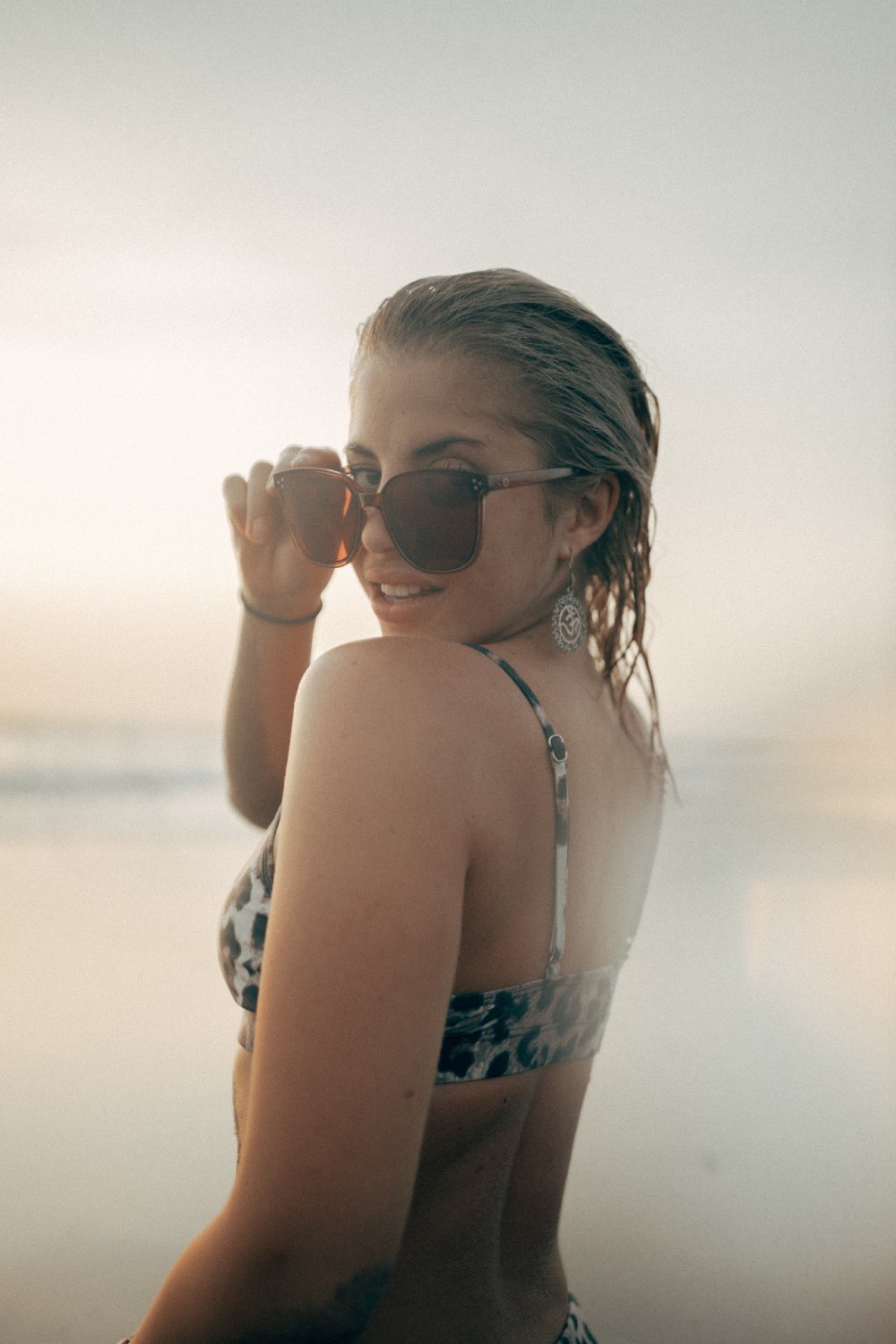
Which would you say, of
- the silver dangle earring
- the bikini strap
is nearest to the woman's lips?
the silver dangle earring

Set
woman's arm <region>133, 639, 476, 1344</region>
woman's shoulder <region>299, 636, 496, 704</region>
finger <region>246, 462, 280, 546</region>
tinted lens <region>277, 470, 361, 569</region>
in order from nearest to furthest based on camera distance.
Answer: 1. woman's arm <region>133, 639, 476, 1344</region>
2. woman's shoulder <region>299, 636, 496, 704</region>
3. tinted lens <region>277, 470, 361, 569</region>
4. finger <region>246, 462, 280, 546</region>

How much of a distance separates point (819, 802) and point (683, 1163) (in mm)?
9491

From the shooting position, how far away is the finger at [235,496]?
62.1 inches

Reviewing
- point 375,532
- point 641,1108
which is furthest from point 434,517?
point 641,1108

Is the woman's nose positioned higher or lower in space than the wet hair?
lower

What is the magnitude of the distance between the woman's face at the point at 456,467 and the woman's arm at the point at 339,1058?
0.46 m

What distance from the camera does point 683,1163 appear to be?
11.8 feet

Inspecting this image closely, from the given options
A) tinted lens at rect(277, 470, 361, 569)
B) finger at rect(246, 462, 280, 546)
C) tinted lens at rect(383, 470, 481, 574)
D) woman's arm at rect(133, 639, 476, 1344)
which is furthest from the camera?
finger at rect(246, 462, 280, 546)

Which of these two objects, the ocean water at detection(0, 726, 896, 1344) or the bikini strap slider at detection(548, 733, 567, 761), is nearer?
the bikini strap slider at detection(548, 733, 567, 761)

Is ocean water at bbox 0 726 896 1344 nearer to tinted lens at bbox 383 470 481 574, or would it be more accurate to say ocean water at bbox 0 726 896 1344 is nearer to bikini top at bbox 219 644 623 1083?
bikini top at bbox 219 644 623 1083

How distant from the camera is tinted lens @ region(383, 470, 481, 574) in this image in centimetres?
119

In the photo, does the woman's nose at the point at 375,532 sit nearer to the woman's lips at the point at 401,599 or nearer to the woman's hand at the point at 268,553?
the woman's lips at the point at 401,599

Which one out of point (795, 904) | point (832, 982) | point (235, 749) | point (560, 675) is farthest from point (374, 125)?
point (795, 904)

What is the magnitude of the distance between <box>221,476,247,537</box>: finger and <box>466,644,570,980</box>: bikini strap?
732 mm
